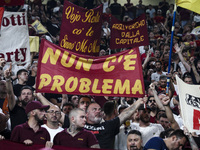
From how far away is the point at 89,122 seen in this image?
6.81 meters

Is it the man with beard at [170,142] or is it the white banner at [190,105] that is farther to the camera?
the white banner at [190,105]

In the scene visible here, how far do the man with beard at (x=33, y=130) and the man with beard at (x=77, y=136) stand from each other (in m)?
0.24

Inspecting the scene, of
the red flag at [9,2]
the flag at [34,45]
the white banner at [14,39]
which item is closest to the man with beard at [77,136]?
the white banner at [14,39]

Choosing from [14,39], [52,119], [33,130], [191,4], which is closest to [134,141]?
[52,119]

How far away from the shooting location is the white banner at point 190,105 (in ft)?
20.1

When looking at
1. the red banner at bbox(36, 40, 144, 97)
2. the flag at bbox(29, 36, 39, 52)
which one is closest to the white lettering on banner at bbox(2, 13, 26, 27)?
the red banner at bbox(36, 40, 144, 97)

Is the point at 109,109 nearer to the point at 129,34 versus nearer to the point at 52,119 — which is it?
the point at 52,119

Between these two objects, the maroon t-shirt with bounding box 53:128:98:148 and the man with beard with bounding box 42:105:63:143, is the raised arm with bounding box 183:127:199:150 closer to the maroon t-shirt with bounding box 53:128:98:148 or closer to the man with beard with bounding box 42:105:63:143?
the maroon t-shirt with bounding box 53:128:98:148

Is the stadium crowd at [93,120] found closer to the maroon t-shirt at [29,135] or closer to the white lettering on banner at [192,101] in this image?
the maroon t-shirt at [29,135]

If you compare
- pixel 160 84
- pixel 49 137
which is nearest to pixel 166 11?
pixel 160 84

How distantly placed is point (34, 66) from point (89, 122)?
12.8 ft

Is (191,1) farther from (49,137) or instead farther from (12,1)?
(49,137)

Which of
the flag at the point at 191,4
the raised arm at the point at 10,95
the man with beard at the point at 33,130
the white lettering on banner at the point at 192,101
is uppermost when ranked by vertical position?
the flag at the point at 191,4

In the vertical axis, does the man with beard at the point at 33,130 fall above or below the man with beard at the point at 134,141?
above
